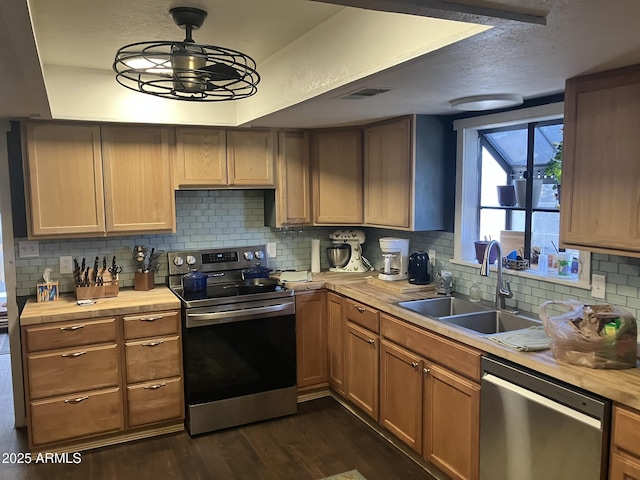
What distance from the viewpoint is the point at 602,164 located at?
217cm

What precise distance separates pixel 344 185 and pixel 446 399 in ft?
6.15

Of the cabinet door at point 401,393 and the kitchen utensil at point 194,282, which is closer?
the cabinet door at point 401,393

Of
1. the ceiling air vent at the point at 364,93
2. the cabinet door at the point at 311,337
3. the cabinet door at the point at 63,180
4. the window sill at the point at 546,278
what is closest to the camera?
the ceiling air vent at the point at 364,93

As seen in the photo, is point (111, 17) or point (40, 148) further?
point (40, 148)

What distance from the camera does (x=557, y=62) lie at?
1.99 meters

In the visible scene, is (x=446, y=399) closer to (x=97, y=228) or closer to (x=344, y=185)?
(x=344, y=185)

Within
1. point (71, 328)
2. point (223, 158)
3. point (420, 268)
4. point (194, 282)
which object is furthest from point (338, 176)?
point (71, 328)

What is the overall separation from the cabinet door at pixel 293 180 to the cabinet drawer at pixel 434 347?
47.9 inches

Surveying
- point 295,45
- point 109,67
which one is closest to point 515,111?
point 295,45

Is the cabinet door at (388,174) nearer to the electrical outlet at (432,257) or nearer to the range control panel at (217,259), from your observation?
the electrical outlet at (432,257)

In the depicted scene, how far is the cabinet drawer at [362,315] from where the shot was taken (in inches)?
129

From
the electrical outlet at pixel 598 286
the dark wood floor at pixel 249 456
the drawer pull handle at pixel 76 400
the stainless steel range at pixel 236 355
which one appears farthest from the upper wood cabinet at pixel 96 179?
the electrical outlet at pixel 598 286

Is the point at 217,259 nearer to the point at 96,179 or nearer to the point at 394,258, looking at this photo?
the point at 96,179

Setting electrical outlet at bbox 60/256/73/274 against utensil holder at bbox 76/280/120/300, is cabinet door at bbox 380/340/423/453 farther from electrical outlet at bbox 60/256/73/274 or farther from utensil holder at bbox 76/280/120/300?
electrical outlet at bbox 60/256/73/274
